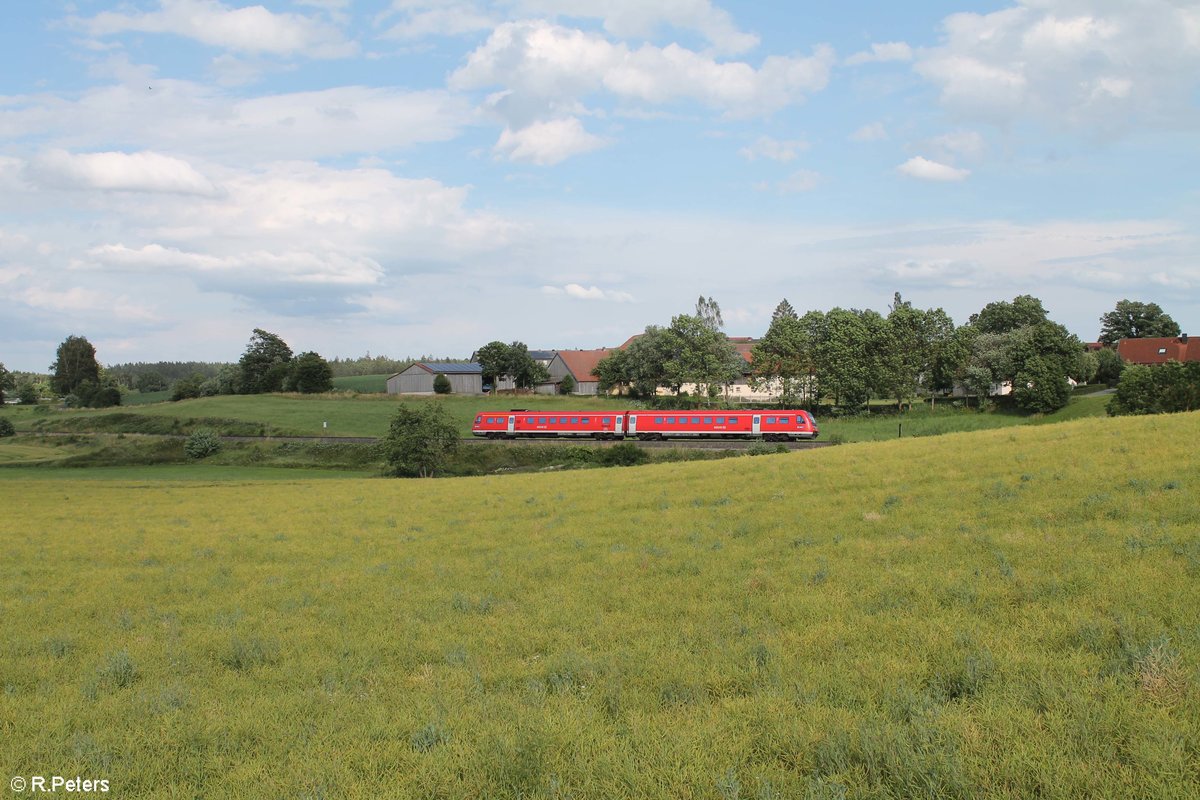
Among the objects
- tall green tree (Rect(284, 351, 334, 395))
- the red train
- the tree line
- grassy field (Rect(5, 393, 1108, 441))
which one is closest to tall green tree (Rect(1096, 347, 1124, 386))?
the tree line

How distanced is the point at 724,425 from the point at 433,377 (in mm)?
65416

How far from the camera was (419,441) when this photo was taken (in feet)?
Result: 172

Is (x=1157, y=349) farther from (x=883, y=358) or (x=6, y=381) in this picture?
(x=6, y=381)

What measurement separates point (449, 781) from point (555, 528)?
11.9 metres

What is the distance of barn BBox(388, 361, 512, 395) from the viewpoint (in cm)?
11450

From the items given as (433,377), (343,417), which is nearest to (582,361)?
(433,377)

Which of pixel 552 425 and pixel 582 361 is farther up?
pixel 582 361

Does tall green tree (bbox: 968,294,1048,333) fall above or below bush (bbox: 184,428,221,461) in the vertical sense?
above

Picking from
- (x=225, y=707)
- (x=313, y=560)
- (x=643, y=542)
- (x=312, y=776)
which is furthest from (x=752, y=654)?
(x=313, y=560)

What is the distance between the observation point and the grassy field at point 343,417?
6638 cm

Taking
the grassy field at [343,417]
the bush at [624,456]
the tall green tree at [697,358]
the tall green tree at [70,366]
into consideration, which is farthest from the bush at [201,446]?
the tall green tree at [70,366]

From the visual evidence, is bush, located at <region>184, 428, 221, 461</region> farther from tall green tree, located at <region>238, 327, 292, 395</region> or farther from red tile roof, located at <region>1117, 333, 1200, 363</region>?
red tile roof, located at <region>1117, 333, 1200, 363</region>

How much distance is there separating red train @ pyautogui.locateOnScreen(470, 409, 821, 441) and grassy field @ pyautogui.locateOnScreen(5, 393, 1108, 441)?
11.2 feet

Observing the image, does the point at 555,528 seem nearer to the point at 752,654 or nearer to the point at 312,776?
the point at 752,654
